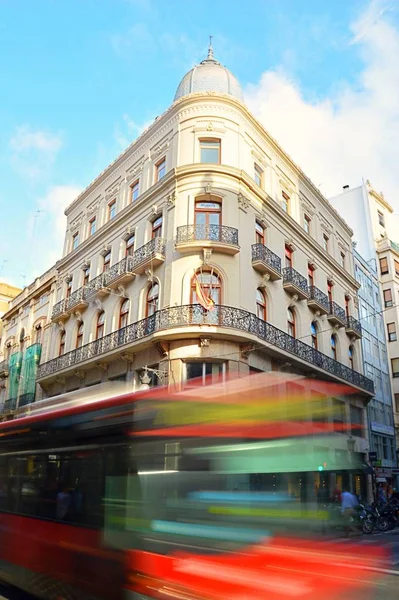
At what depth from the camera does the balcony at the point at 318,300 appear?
2419 centimetres

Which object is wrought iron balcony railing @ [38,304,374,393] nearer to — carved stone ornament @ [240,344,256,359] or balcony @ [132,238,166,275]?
carved stone ornament @ [240,344,256,359]

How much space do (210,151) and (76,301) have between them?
414 inches

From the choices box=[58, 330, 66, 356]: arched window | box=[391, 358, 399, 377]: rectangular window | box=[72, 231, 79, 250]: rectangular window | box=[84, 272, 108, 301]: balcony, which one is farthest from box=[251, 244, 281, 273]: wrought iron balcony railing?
A: box=[391, 358, 399, 377]: rectangular window

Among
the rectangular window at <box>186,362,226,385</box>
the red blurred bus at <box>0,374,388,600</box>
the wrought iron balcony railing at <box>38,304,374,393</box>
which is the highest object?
the wrought iron balcony railing at <box>38,304,374,393</box>

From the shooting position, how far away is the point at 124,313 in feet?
72.2

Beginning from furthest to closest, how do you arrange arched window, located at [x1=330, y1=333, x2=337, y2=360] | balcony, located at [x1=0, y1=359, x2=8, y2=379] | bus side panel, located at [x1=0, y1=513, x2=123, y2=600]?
1. balcony, located at [x1=0, y1=359, x2=8, y2=379]
2. arched window, located at [x1=330, y1=333, x2=337, y2=360]
3. bus side panel, located at [x1=0, y1=513, x2=123, y2=600]

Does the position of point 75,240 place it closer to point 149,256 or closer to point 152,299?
point 149,256

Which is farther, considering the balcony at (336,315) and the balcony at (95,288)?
the balcony at (336,315)

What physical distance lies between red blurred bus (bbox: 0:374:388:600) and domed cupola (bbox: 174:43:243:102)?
2070 cm

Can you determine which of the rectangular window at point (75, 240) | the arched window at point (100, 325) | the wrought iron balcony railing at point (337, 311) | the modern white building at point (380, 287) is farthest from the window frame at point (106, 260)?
the modern white building at point (380, 287)

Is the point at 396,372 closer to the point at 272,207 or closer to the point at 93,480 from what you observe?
the point at 272,207

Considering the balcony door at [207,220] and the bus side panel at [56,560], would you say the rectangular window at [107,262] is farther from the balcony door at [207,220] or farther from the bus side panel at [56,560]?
the bus side panel at [56,560]

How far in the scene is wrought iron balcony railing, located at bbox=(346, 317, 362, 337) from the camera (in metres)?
28.0

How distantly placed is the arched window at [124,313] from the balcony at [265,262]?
625cm
